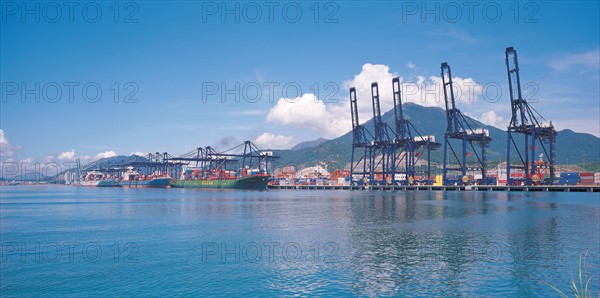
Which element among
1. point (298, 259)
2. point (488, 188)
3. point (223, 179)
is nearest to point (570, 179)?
point (488, 188)

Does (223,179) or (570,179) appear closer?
(570,179)

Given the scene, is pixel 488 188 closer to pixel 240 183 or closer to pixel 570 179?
pixel 570 179

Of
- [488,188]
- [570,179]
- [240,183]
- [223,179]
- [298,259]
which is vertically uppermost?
[223,179]

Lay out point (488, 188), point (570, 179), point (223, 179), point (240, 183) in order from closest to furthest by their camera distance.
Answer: point (570, 179), point (488, 188), point (240, 183), point (223, 179)

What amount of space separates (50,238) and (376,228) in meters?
23.8

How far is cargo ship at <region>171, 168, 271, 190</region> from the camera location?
152 m

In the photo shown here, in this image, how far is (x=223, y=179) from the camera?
531ft

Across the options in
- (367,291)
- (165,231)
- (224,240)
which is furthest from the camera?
(165,231)

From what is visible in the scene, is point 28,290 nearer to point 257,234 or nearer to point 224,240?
→ point 224,240

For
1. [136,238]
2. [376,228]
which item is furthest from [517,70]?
[136,238]

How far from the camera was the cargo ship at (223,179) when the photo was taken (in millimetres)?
151500

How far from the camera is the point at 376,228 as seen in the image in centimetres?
3541

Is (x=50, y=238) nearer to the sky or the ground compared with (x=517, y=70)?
nearer to the ground

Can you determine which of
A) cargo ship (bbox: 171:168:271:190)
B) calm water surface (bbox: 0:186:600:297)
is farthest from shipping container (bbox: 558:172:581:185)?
cargo ship (bbox: 171:168:271:190)
